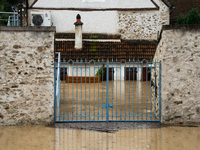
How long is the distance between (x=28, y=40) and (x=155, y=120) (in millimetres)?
4049

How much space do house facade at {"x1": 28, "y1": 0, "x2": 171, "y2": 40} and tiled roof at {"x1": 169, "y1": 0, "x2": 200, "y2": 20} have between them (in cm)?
276

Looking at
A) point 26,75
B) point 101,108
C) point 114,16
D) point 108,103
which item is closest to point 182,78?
point 108,103

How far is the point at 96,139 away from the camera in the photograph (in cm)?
689

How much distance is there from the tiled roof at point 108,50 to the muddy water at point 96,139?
13.3 m

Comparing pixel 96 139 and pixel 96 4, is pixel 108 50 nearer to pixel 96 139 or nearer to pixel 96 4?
pixel 96 4

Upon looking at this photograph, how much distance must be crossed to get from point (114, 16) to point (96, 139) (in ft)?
56.2

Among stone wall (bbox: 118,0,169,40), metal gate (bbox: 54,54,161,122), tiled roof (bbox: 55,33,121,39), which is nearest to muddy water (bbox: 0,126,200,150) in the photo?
metal gate (bbox: 54,54,161,122)

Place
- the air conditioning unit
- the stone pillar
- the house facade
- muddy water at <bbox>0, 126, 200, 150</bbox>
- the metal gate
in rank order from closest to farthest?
muddy water at <bbox>0, 126, 200, 150</bbox>, the metal gate, the stone pillar, the air conditioning unit, the house facade

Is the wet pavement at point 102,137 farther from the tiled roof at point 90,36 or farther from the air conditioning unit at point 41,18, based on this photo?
the air conditioning unit at point 41,18

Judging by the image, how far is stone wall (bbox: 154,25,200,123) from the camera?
27.1 feet

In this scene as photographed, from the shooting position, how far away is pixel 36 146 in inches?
251

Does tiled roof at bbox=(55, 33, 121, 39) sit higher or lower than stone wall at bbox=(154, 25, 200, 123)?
higher

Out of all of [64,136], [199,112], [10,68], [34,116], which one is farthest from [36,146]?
[199,112]

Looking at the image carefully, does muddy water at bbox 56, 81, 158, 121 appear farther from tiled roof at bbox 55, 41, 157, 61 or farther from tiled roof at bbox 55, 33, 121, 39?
tiled roof at bbox 55, 33, 121, 39
